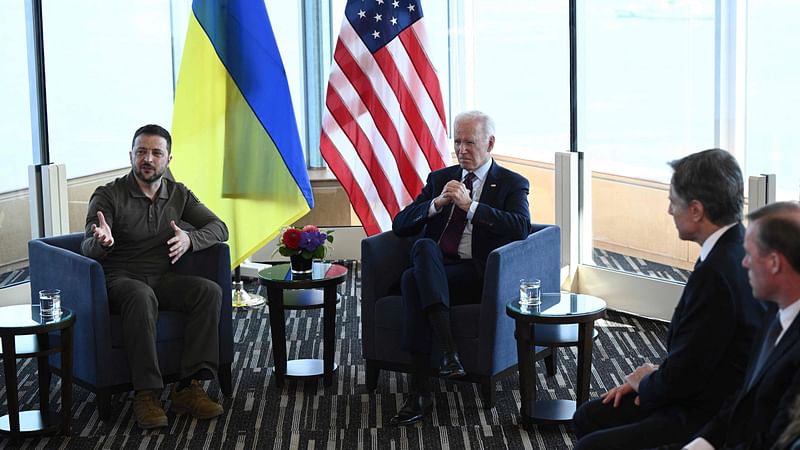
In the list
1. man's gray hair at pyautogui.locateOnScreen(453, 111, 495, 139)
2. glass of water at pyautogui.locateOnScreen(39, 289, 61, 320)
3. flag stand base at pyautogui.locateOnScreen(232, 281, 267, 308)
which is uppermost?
man's gray hair at pyautogui.locateOnScreen(453, 111, 495, 139)

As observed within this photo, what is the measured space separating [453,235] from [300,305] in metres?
0.78

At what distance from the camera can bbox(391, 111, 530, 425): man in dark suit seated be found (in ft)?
14.0

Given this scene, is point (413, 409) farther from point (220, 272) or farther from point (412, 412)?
point (220, 272)

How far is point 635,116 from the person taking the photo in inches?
229

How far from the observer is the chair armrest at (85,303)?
4.18 meters

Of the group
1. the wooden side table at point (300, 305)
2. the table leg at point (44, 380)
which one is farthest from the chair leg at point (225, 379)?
the table leg at point (44, 380)

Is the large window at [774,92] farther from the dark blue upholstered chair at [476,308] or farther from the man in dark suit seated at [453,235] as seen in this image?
the man in dark suit seated at [453,235]

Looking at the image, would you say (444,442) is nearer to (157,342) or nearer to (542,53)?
(157,342)

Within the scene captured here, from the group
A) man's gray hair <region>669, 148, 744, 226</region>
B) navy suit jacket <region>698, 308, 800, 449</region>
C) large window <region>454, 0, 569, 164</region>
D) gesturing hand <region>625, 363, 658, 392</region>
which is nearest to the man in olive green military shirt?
gesturing hand <region>625, 363, 658, 392</region>

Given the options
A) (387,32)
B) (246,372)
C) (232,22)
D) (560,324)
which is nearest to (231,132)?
(232,22)

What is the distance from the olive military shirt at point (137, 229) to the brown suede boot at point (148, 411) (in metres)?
0.57

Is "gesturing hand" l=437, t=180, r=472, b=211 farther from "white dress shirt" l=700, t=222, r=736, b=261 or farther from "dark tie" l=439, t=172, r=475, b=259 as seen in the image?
"white dress shirt" l=700, t=222, r=736, b=261

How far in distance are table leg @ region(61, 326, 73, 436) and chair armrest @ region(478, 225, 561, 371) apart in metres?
1.68

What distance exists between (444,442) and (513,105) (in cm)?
386
